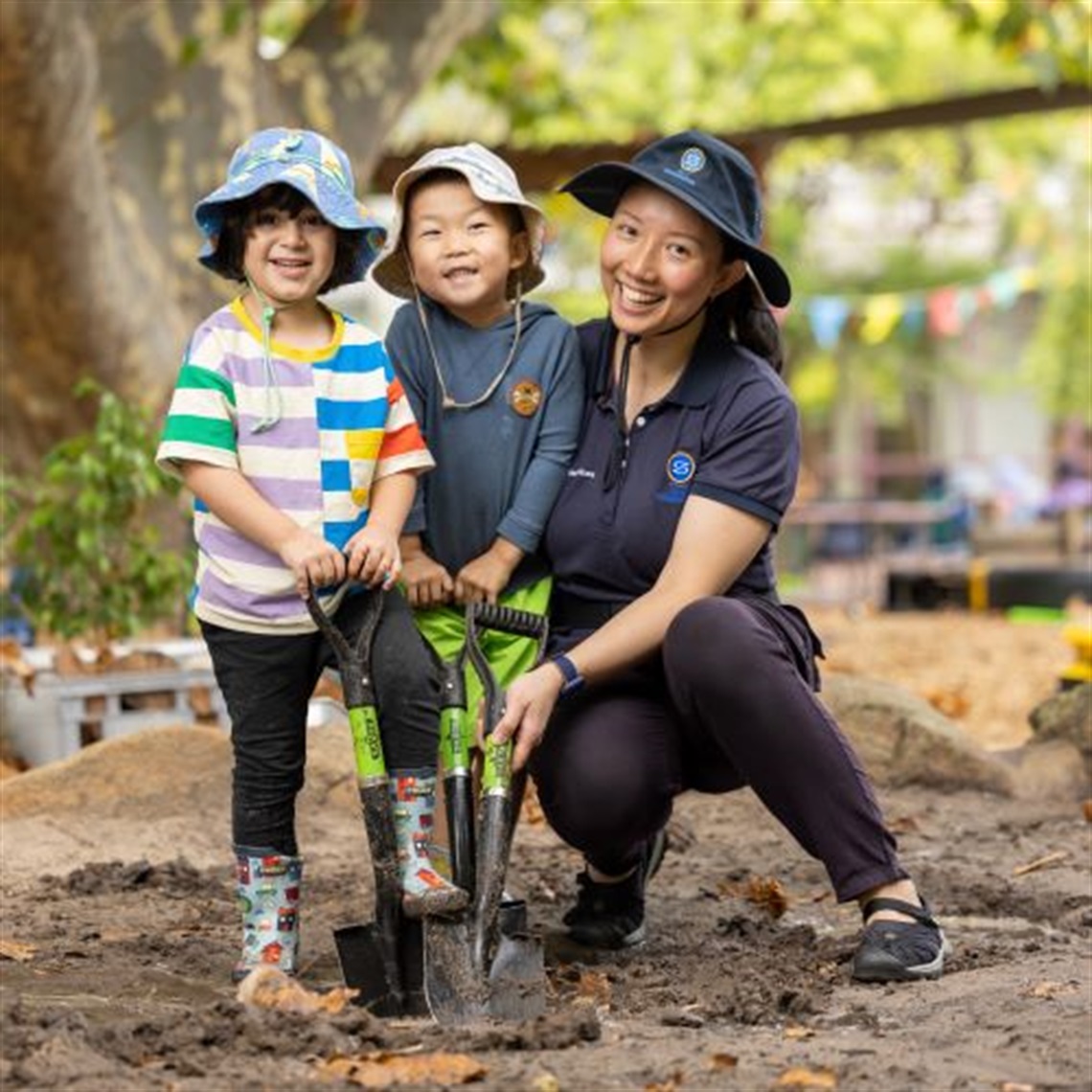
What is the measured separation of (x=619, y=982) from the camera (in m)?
4.19

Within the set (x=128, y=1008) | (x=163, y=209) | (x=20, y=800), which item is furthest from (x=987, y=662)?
(x=128, y=1008)

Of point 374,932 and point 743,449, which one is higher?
point 743,449

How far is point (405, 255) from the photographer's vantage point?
14.5 feet

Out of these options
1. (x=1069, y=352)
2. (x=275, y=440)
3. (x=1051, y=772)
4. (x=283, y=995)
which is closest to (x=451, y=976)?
(x=283, y=995)

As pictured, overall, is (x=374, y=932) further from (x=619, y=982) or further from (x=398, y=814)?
(x=619, y=982)

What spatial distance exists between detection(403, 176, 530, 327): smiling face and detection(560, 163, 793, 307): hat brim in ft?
0.76

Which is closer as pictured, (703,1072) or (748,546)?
(703,1072)

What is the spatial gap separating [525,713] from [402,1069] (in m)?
0.96

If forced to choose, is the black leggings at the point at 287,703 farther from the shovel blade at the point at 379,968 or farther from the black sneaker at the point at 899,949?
the black sneaker at the point at 899,949

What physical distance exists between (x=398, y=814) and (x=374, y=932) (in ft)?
0.64

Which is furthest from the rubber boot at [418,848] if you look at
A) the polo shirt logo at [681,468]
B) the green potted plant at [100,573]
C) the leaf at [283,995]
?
the green potted plant at [100,573]

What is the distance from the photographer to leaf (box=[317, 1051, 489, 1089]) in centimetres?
318

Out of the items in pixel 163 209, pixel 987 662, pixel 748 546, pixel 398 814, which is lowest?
pixel 987 662

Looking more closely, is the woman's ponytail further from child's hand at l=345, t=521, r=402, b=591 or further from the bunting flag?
the bunting flag
